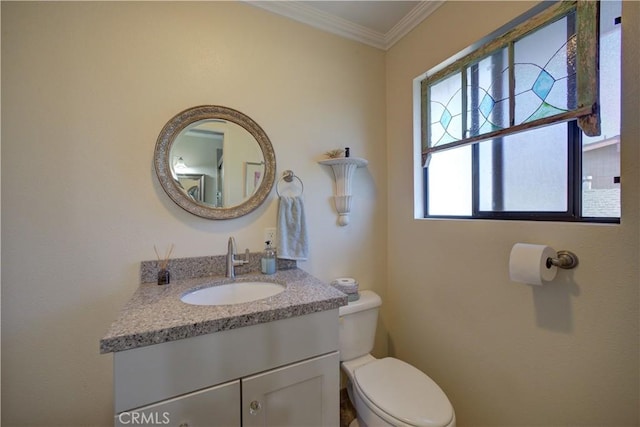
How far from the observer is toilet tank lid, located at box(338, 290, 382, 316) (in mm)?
1329

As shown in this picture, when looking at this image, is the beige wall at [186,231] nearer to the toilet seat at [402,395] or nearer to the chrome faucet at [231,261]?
the chrome faucet at [231,261]

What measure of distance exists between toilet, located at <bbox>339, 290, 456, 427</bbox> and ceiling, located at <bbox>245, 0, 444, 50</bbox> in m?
1.71

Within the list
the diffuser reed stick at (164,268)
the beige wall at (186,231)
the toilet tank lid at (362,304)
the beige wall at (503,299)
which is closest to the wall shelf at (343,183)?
the beige wall at (186,231)

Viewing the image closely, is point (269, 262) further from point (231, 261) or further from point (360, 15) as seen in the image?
point (360, 15)

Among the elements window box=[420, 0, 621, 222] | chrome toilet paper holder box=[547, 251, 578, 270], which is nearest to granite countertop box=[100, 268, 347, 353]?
chrome toilet paper holder box=[547, 251, 578, 270]

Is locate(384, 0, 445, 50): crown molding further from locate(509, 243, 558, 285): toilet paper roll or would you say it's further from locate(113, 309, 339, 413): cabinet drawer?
locate(113, 309, 339, 413): cabinet drawer

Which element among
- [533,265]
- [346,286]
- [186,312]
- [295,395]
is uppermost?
[533,265]

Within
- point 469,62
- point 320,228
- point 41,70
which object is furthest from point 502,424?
point 41,70

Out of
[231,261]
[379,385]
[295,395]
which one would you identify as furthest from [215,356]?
[379,385]

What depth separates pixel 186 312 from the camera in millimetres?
791

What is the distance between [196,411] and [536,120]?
162 cm

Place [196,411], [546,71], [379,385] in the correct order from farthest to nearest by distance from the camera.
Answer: [379,385]
[546,71]
[196,411]

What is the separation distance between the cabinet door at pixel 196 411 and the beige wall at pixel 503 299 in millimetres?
1113

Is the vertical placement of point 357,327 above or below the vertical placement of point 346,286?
below
